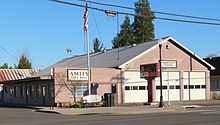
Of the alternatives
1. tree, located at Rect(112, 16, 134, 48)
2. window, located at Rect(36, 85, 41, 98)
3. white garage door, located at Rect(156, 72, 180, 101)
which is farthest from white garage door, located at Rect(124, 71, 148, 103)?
tree, located at Rect(112, 16, 134, 48)

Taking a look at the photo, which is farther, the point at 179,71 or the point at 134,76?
the point at 179,71

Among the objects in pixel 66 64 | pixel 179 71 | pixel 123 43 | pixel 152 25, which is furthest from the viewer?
pixel 123 43

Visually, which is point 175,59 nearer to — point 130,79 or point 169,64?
point 169,64

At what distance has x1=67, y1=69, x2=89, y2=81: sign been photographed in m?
41.6

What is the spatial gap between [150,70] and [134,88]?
6.43 meters

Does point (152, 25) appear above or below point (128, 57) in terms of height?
above

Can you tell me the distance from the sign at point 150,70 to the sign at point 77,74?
18.7ft

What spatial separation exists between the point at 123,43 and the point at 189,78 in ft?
121

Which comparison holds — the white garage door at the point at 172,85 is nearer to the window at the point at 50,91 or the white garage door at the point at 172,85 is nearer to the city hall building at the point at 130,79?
the city hall building at the point at 130,79

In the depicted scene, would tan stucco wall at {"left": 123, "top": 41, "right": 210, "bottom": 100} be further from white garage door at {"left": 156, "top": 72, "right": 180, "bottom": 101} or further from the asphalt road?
the asphalt road

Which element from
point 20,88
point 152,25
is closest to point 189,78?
point 20,88

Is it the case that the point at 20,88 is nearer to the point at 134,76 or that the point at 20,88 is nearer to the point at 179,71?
the point at 134,76

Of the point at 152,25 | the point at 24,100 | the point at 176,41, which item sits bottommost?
the point at 24,100

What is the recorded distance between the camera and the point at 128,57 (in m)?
47.5
